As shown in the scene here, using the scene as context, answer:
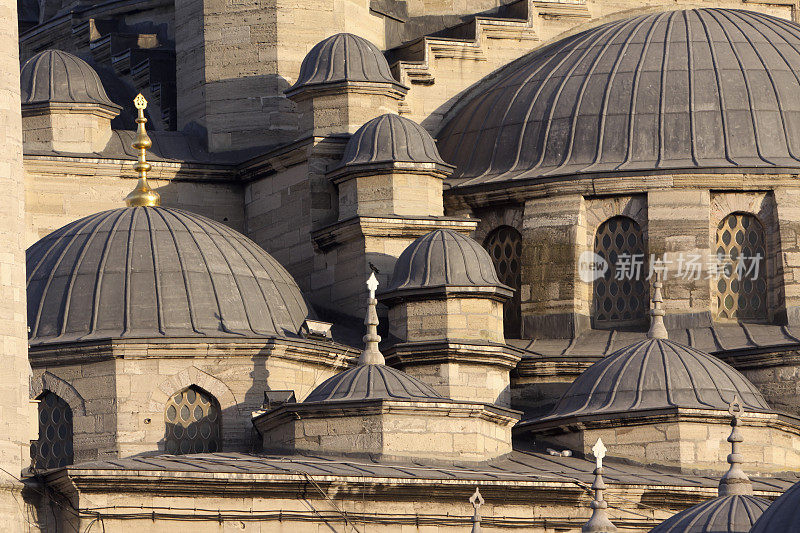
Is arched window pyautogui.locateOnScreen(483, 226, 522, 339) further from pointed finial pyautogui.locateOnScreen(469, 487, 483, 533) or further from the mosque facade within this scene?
pointed finial pyautogui.locateOnScreen(469, 487, 483, 533)

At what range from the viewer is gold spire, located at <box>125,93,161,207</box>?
57219mm

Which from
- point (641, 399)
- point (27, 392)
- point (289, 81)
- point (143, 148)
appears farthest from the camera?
point (289, 81)

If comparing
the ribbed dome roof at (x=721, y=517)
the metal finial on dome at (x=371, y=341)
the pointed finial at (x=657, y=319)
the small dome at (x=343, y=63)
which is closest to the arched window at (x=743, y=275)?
the pointed finial at (x=657, y=319)

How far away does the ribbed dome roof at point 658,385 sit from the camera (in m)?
52.8

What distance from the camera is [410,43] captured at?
208 feet

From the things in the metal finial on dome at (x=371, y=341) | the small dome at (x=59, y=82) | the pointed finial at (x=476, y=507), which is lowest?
the pointed finial at (x=476, y=507)

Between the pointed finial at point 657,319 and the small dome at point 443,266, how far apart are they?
2.81 meters

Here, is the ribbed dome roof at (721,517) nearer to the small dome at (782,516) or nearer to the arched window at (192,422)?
the small dome at (782,516)

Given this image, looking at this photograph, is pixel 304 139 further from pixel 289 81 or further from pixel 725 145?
pixel 725 145

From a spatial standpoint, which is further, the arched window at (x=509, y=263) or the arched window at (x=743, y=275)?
the arched window at (x=509, y=263)

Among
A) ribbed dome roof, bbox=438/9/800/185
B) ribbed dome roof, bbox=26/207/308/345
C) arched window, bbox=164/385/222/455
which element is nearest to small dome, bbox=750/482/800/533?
arched window, bbox=164/385/222/455

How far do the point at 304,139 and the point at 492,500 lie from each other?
11967 mm

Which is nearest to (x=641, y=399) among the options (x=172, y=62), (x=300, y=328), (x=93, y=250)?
(x=300, y=328)

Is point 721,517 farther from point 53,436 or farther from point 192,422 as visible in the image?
point 53,436
